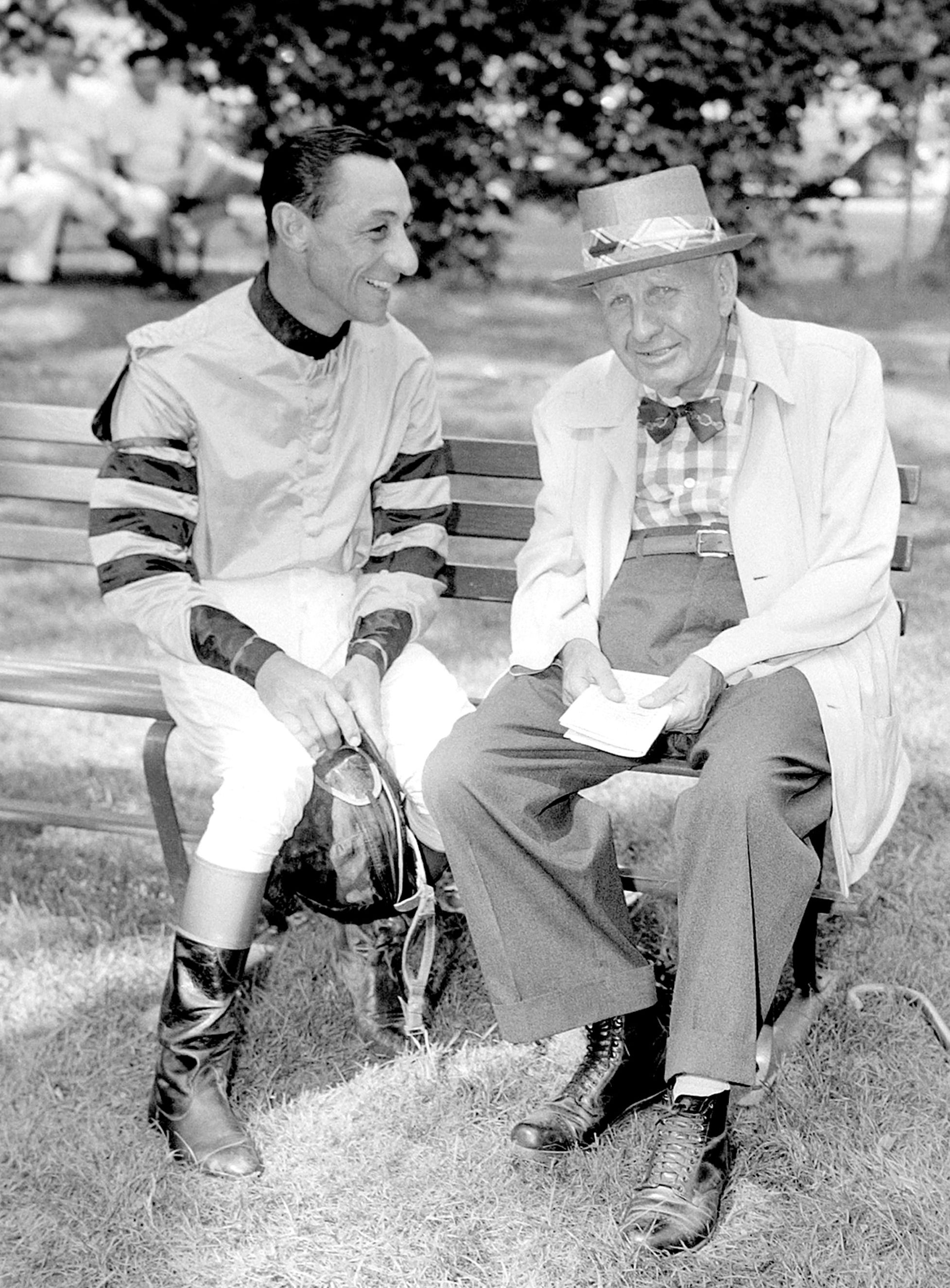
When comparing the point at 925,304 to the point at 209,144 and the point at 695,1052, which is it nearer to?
the point at 209,144

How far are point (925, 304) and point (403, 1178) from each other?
8.88 meters

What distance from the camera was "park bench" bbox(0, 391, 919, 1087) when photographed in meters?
3.72

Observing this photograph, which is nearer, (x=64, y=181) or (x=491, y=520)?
(x=491, y=520)

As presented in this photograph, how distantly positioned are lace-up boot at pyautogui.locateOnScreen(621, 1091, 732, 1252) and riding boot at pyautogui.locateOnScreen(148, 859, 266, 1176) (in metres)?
0.75

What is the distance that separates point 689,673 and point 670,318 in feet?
2.39

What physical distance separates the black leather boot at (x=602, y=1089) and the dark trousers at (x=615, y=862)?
0.32 ft

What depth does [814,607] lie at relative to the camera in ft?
11.1

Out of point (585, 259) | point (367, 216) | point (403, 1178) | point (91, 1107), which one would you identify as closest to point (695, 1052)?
point (403, 1178)

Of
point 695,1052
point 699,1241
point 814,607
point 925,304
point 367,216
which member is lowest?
point 925,304

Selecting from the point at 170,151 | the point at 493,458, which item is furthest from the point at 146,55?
the point at 493,458

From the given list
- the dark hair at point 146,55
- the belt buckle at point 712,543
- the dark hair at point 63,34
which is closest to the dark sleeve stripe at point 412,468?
the belt buckle at point 712,543

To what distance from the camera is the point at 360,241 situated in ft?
12.1

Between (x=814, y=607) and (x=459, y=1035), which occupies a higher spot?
(x=814, y=607)

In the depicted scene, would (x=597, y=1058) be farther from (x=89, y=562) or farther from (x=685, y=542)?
(x=89, y=562)
